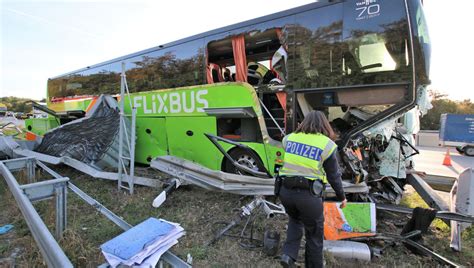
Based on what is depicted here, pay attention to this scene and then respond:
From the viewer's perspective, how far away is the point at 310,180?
2398 mm

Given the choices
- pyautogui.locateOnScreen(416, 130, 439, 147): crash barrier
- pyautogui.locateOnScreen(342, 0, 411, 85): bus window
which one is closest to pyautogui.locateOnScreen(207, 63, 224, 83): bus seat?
pyautogui.locateOnScreen(342, 0, 411, 85): bus window

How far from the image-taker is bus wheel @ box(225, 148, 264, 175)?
448 centimetres

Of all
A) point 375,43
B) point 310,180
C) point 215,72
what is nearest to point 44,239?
point 310,180

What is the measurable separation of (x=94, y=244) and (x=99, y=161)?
10.1 feet

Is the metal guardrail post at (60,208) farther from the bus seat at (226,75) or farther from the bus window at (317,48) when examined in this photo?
the bus seat at (226,75)

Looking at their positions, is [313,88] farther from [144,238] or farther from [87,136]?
[87,136]

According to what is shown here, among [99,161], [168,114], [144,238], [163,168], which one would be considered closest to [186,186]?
[163,168]

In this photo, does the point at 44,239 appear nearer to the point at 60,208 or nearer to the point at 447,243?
the point at 60,208

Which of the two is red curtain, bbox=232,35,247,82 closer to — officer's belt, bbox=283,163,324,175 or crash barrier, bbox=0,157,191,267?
officer's belt, bbox=283,163,324,175

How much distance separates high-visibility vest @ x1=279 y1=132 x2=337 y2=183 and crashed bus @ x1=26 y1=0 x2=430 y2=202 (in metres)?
1.47

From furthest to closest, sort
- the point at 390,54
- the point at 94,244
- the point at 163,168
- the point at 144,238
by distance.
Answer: the point at 163,168 → the point at 390,54 → the point at 94,244 → the point at 144,238

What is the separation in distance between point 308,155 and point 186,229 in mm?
1936

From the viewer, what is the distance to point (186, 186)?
15.6 ft

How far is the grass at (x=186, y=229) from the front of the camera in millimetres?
2672
